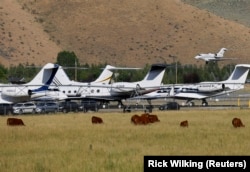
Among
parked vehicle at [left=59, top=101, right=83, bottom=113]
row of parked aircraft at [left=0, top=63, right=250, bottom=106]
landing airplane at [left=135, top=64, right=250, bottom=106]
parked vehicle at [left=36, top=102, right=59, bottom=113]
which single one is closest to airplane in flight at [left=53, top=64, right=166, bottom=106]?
row of parked aircraft at [left=0, top=63, right=250, bottom=106]

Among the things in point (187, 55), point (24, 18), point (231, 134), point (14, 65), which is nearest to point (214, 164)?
point (231, 134)

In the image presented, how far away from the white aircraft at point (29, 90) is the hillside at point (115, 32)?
7742 cm

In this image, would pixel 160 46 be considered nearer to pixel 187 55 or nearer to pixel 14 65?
pixel 187 55

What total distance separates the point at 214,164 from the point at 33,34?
159m

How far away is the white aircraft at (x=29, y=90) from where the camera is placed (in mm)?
72188

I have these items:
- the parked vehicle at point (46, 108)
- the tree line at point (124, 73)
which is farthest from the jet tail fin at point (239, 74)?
the tree line at point (124, 73)

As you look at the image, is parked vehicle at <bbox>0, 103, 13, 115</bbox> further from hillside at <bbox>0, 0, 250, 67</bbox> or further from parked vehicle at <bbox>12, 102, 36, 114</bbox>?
hillside at <bbox>0, 0, 250, 67</bbox>

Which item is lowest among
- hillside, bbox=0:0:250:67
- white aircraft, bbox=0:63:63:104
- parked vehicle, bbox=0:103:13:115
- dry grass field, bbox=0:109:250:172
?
dry grass field, bbox=0:109:250:172

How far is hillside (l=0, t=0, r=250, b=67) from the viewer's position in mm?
171125

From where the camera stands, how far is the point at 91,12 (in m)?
188

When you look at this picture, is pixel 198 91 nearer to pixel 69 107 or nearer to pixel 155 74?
pixel 155 74

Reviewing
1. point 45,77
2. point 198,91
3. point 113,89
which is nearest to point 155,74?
point 198,91

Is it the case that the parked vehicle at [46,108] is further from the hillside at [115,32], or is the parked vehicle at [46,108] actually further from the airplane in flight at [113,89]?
the hillside at [115,32]

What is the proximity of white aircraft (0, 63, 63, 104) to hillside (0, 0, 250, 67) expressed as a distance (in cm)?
7742
